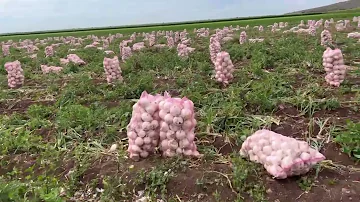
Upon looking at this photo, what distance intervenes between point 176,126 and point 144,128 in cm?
33

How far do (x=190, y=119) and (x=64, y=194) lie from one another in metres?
1.34

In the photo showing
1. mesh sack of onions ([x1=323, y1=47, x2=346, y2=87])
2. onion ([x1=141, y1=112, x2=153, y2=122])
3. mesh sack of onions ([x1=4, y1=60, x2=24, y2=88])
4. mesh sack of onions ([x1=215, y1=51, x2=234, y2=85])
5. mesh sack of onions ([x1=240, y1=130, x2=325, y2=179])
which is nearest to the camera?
mesh sack of onions ([x1=240, y1=130, x2=325, y2=179])

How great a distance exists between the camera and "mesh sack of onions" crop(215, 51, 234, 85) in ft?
20.3

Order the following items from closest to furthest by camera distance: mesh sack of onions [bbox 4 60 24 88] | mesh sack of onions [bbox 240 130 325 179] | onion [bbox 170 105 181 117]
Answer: mesh sack of onions [bbox 240 130 325 179]
onion [bbox 170 105 181 117]
mesh sack of onions [bbox 4 60 24 88]

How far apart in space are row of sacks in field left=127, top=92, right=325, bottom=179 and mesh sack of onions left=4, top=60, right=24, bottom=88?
5.00 meters

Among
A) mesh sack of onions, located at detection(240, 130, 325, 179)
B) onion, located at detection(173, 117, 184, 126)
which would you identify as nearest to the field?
mesh sack of onions, located at detection(240, 130, 325, 179)

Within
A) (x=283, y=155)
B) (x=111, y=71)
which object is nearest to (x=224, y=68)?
(x=111, y=71)

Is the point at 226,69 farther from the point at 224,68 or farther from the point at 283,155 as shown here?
the point at 283,155

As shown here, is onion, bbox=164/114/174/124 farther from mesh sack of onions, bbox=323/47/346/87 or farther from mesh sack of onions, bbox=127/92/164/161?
mesh sack of onions, bbox=323/47/346/87

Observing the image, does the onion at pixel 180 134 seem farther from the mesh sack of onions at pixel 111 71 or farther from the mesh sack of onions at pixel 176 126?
the mesh sack of onions at pixel 111 71

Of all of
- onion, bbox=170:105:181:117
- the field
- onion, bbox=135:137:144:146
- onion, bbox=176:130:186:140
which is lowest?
the field

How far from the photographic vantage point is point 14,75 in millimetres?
7875

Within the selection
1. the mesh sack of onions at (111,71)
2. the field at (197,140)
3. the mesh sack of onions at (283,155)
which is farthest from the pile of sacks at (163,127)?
the mesh sack of onions at (111,71)

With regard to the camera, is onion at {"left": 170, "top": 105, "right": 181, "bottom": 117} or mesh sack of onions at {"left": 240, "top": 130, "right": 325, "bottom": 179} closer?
mesh sack of onions at {"left": 240, "top": 130, "right": 325, "bottom": 179}
